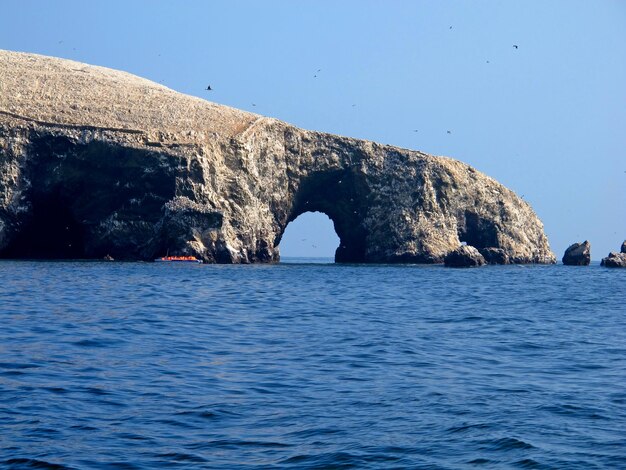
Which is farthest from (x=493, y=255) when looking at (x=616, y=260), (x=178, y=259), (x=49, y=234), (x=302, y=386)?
(x=302, y=386)

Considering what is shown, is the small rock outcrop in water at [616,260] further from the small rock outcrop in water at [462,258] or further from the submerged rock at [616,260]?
the small rock outcrop in water at [462,258]

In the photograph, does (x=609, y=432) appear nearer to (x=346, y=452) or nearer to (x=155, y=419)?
(x=346, y=452)

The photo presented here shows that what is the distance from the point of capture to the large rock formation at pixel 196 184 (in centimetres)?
7938

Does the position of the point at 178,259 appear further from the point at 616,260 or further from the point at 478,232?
the point at 616,260

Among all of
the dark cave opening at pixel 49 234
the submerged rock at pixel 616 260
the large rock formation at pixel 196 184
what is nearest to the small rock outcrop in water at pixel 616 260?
the submerged rock at pixel 616 260

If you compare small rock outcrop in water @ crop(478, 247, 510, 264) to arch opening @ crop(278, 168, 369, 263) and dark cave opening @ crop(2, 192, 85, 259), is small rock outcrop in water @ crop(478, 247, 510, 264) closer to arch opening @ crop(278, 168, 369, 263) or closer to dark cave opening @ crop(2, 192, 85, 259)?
arch opening @ crop(278, 168, 369, 263)

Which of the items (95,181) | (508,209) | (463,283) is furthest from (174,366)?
(508,209)

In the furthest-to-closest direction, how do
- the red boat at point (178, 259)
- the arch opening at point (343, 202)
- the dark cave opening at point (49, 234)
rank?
the arch opening at point (343, 202) → the dark cave opening at point (49, 234) → the red boat at point (178, 259)

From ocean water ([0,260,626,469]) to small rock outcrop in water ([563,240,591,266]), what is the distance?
71176 millimetres

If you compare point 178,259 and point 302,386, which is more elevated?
point 178,259

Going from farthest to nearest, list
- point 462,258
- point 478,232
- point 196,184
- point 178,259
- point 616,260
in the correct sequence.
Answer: point 478,232 → point 616,260 → point 462,258 → point 196,184 → point 178,259

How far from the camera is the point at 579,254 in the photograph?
105 meters

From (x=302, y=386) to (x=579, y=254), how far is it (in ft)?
302

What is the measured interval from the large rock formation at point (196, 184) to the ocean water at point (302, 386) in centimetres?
4413
